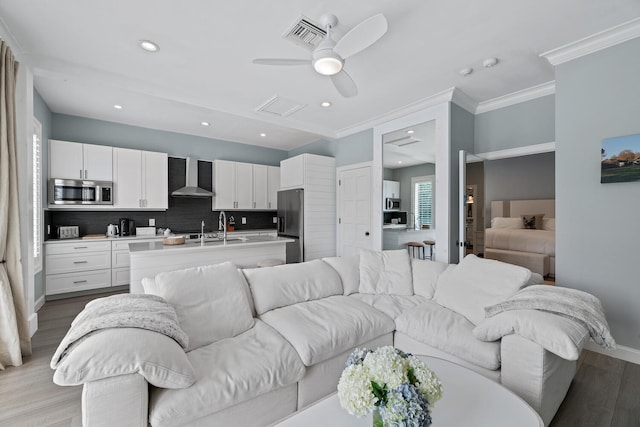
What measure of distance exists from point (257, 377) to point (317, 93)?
3229 millimetres

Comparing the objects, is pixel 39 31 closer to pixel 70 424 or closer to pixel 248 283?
pixel 248 283

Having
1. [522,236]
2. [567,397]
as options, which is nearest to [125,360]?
[567,397]

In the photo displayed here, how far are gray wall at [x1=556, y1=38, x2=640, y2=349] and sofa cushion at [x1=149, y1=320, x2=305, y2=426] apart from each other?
9.18 ft

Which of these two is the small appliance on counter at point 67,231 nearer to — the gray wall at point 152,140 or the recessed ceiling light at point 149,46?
the gray wall at point 152,140

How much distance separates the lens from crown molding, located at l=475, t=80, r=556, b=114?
3.26 meters

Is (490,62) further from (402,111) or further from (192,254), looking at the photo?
(192,254)

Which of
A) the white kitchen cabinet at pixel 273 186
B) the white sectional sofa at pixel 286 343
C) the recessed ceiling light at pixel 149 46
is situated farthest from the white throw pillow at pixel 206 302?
the white kitchen cabinet at pixel 273 186

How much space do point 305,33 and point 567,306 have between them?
2702 mm

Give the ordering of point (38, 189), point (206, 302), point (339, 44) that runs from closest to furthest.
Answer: point (206, 302) → point (339, 44) → point (38, 189)

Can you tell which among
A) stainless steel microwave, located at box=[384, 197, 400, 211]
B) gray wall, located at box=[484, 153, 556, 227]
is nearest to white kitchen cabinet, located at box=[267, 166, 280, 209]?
stainless steel microwave, located at box=[384, 197, 400, 211]

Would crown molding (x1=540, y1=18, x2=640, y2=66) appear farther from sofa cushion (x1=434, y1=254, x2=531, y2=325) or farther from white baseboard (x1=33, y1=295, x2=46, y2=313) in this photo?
white baseboard (x1=33, y1=295, x2=46, y2=313)

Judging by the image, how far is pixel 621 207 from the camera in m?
2.40

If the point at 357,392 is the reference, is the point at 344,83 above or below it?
above

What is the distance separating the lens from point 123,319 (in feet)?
4.49
